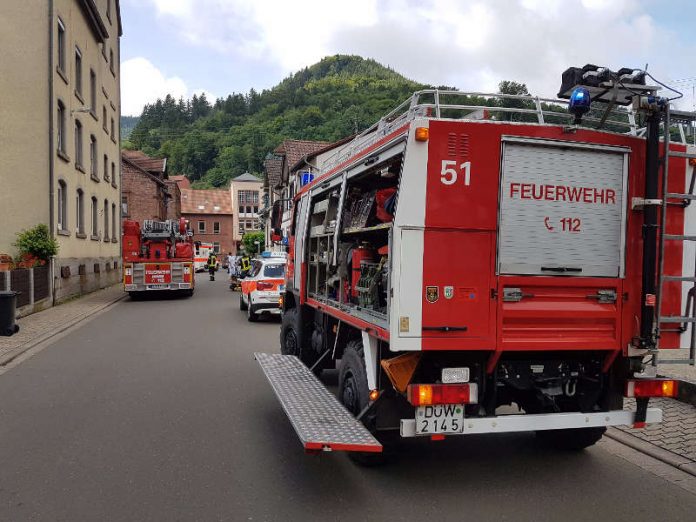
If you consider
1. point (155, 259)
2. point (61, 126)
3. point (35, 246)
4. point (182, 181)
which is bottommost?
point (155, 259)

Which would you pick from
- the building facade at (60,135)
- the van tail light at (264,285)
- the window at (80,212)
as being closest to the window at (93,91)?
the building facade at (60,135)

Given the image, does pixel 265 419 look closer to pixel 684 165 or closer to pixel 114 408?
pixel 114 408

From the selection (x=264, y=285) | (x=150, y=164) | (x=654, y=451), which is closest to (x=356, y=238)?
(x=654, y=451)

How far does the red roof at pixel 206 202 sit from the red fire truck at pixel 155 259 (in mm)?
67005

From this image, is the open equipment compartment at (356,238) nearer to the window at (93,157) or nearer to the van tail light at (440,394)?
the van tail light at (440,394)

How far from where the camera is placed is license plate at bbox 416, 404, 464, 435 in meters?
4.18

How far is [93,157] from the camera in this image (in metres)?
27.2

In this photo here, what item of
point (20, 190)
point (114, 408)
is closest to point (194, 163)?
point (20, 190)

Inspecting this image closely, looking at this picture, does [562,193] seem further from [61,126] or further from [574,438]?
Result: [61,126]

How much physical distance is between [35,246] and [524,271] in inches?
647

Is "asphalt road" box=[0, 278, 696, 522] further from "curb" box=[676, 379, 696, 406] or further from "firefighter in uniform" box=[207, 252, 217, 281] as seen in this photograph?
"firefighter in uniform" box=[207, 252, 217, 281]

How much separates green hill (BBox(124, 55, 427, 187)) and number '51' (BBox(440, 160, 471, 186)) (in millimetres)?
62681

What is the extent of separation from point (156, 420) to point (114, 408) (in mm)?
767

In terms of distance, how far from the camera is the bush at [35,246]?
17172 mm
